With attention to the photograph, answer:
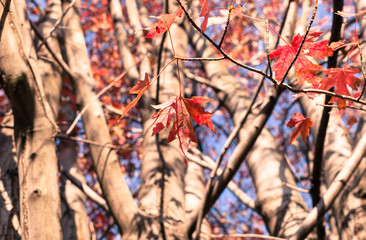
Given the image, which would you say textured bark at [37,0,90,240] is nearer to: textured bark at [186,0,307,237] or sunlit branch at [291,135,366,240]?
textured bark at [186,0,307,237]

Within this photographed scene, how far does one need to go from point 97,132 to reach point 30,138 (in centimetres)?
64

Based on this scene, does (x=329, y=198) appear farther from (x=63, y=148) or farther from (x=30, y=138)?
(x=63, y=148)

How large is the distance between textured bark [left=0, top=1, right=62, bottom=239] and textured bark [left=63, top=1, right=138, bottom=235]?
1.54ft

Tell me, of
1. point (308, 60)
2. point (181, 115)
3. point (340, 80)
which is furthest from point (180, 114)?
point (340, 80)

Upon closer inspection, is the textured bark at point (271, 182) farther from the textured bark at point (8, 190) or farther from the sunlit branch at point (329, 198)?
the textured bark at point (8, 190)

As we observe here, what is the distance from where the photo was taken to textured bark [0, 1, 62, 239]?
1309 millimetres

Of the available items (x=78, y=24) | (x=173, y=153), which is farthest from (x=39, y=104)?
(x=78, y=24)

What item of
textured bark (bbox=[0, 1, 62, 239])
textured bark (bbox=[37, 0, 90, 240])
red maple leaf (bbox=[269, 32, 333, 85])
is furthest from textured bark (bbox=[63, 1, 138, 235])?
red maple leaf (bbox=[269, 32, 333, 85])

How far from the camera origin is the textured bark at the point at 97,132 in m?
1.83

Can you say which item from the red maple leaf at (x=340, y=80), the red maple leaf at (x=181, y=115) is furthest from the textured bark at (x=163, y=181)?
the red maple leaf at (x=340, y=80)

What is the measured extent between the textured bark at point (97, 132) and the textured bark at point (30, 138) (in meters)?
0.47

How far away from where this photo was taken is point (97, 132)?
2.08m

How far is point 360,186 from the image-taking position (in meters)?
1.94

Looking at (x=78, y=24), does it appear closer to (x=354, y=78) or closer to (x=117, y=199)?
(x=117, y=199)
